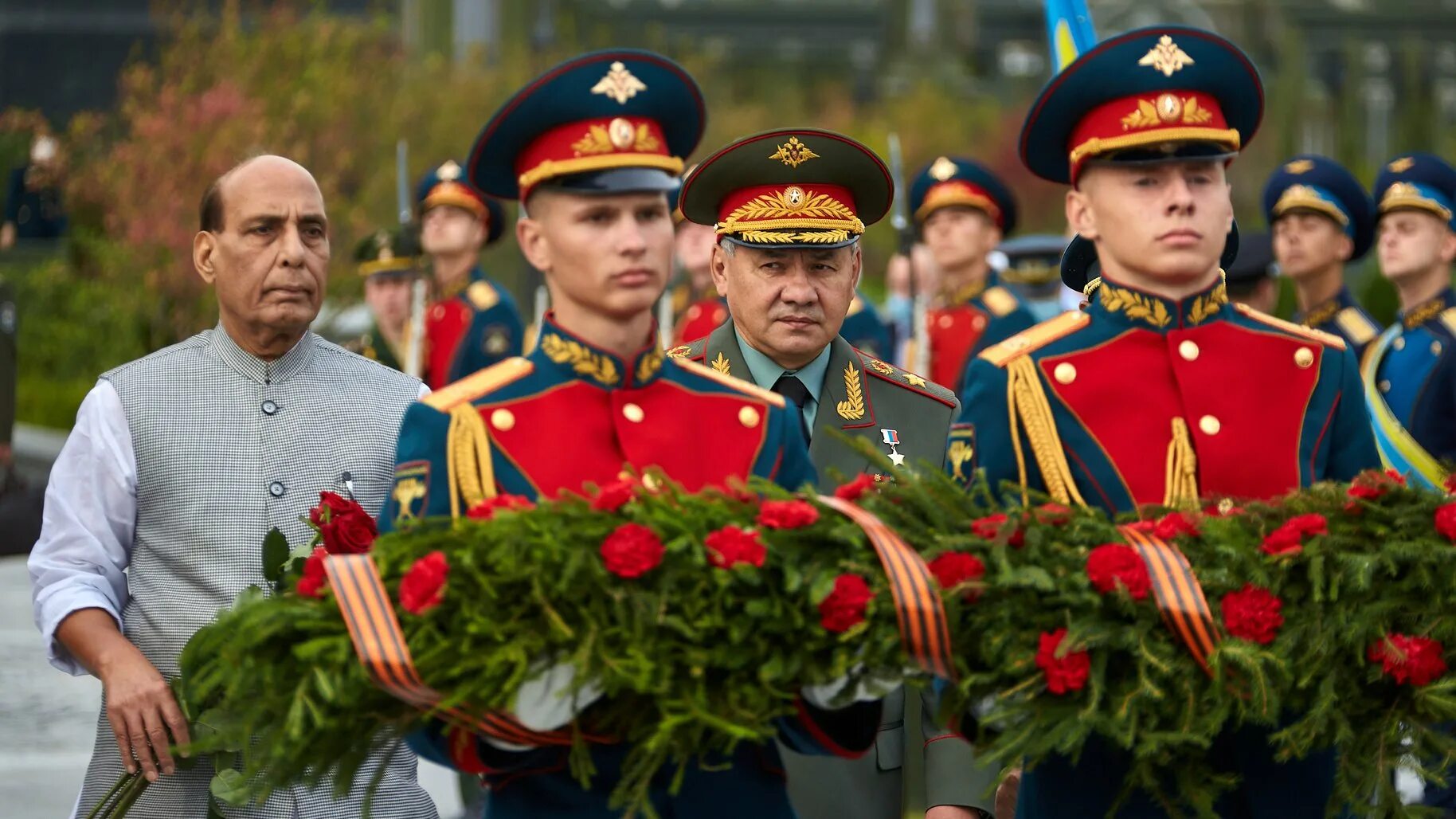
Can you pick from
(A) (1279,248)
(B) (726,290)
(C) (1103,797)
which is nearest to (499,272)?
(A) (1279,248)

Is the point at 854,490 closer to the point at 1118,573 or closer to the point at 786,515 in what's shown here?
the point at 786,515

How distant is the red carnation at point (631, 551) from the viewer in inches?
146

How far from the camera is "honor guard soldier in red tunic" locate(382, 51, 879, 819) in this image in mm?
4055

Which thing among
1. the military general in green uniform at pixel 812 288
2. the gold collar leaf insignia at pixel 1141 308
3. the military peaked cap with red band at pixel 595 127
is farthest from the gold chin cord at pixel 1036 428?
the military general in green uniform at pixel 812 288

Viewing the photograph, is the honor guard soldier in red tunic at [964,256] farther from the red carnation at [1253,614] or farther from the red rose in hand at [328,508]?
the red carnation at [1253,614]

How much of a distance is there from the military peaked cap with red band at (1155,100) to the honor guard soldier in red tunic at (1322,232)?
211 inches

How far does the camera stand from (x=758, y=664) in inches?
148

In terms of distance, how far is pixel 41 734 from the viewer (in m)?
10.4

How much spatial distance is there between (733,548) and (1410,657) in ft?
3.56

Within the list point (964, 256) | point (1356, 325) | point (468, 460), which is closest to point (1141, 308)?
point (468, 460)

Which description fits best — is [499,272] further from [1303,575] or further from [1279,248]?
[1303,575]

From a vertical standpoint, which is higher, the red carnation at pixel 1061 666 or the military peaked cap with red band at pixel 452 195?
the military peaked cap with red band at pixel 452 195

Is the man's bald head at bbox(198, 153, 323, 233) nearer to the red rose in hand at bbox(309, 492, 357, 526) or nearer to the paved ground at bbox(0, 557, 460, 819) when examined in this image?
the red rose in hand at bbox(309, 492, 357, 526)

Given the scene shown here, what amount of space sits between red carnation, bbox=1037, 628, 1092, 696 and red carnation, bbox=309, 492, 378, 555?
1378 mm
